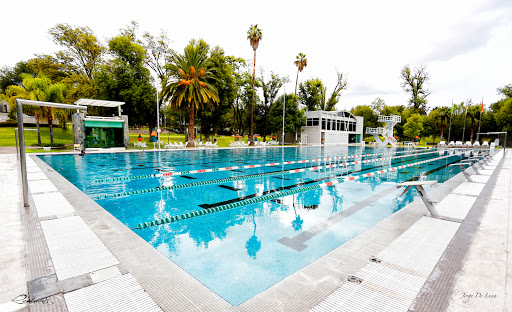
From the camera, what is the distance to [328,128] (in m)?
42.7

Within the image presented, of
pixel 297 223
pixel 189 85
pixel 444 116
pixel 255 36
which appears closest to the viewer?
pixel 297 223

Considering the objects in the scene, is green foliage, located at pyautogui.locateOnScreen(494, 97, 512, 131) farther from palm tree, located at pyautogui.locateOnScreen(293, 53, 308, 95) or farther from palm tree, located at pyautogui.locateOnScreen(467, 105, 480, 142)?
palm tree, located at pyautogui.locateOnScreen(293, 53, 308, 95)

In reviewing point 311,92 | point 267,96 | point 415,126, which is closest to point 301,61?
point 311,92

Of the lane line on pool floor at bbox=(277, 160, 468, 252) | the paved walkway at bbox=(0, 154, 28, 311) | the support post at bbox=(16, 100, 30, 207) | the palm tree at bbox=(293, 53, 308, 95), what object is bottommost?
the lane line on pool floor at bbox=(277, 160, 468, 252)

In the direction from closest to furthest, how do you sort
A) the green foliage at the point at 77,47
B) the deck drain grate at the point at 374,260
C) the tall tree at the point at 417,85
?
the deck drain grate at the point at 374,260
the green foliage at the point at 77,47
the tall tree at the point at 417,85

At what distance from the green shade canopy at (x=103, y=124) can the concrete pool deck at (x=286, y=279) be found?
1832 centimetres

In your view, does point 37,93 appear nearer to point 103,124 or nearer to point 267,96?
point 103,124

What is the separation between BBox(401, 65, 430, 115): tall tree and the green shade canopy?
5874cm

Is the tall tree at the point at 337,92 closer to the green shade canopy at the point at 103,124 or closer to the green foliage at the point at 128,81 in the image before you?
the green foliage at the point at 128,81

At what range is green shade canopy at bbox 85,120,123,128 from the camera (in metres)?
19.2

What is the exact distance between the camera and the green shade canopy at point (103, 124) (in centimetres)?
1916

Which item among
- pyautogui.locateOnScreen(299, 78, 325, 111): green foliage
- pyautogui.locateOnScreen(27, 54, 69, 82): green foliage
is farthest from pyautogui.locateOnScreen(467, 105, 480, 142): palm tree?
pyautogui.locateOnScreen(27, 54, 69, 82): green foliage

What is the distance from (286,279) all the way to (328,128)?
141 feet

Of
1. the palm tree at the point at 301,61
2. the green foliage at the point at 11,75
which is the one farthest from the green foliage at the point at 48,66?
the palm tree at the point at 301,61
